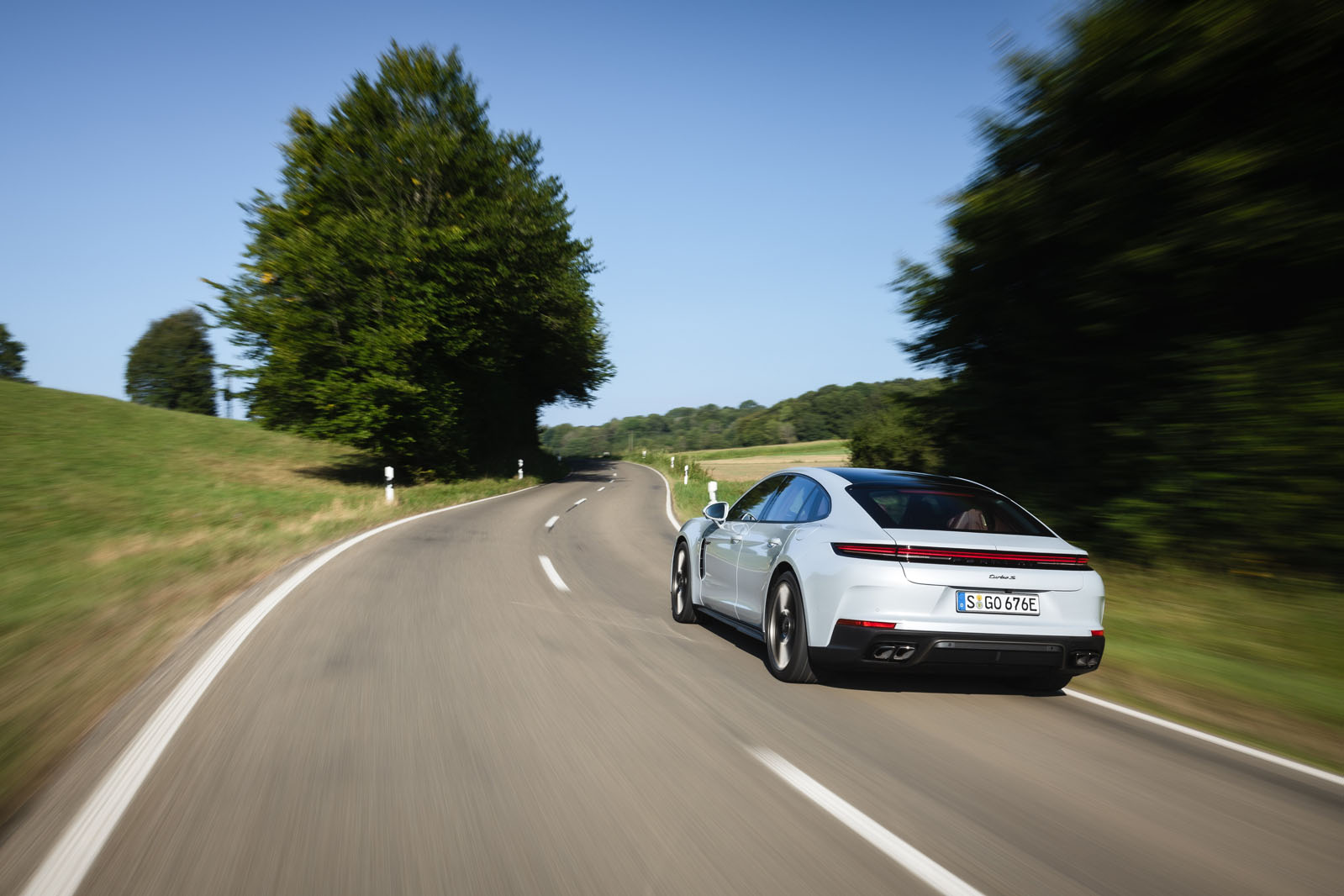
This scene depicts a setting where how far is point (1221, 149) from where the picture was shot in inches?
361

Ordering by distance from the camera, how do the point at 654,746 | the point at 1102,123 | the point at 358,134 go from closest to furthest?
1. the point at 654,746
2. the point at 1102,123
3. the point at 358,134

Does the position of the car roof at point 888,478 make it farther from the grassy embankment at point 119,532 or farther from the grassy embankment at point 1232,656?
the grassy embankment at point 119,532

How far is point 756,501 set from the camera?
294 inches

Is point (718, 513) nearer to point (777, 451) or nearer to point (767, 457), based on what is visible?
point (767, 457)

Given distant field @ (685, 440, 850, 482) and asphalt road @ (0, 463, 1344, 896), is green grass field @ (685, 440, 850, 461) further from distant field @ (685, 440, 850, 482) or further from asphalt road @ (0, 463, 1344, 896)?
asphalt road @ (0, 463, 1344, 896)

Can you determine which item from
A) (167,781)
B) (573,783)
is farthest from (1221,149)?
(167,781)

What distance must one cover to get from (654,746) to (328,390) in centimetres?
2381

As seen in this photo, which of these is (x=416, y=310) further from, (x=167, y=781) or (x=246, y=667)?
(x=167, y=781)

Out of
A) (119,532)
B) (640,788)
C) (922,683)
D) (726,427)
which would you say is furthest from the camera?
(726,427)

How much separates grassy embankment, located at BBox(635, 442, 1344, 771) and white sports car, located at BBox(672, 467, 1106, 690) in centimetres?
71

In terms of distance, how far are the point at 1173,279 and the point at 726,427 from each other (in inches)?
5459

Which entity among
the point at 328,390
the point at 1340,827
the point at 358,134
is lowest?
the point at 1340,827

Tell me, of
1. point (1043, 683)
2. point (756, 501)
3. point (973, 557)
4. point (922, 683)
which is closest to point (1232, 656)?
point (1043, 683)

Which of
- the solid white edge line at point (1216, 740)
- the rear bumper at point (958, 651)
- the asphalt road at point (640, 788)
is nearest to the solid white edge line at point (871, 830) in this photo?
the asphalt road at point (640, 788)
